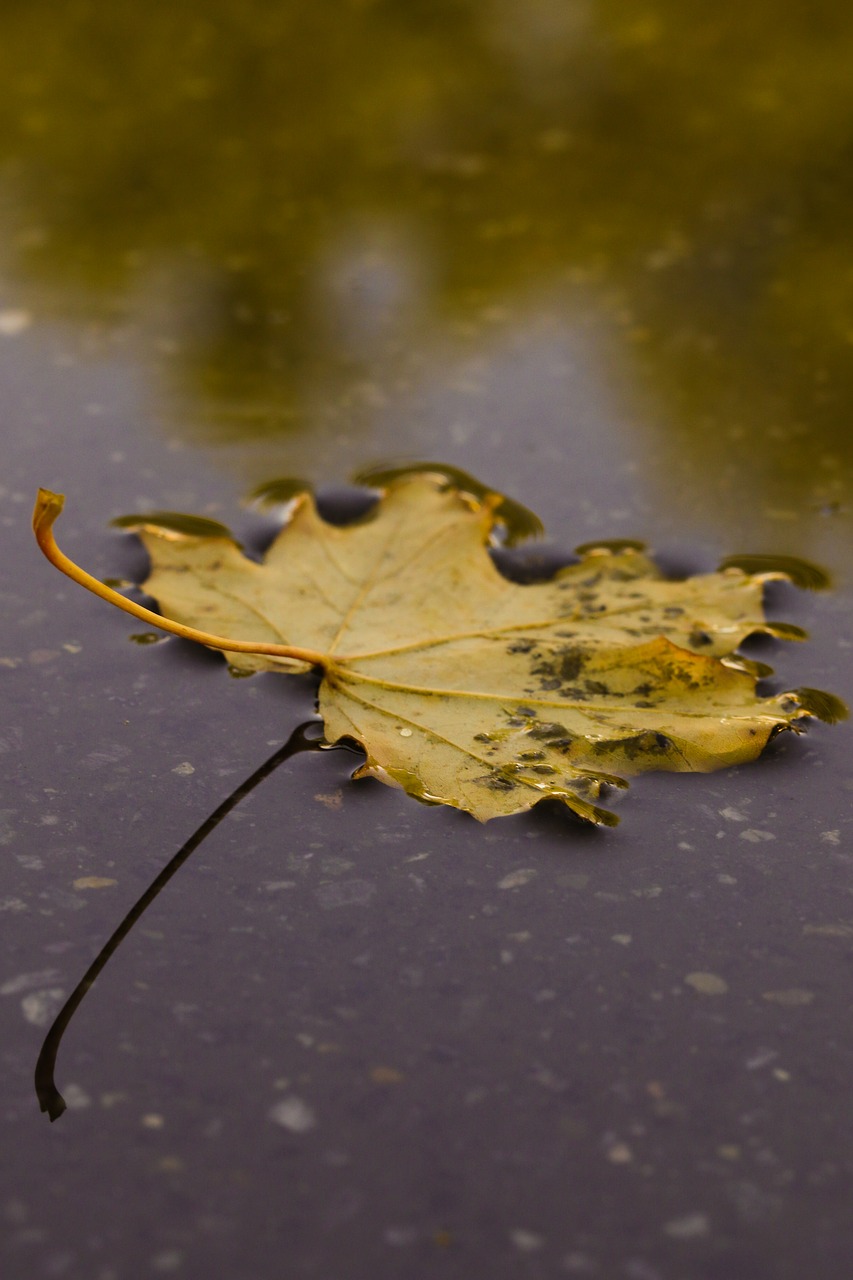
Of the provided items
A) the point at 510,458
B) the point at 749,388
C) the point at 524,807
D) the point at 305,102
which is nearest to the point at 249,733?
the point at 524,807

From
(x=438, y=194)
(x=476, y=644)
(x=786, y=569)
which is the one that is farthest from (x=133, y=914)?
(x=438, y=194)

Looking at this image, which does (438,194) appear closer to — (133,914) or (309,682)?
(309,682)

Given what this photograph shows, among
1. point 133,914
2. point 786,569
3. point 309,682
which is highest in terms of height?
point 786,569

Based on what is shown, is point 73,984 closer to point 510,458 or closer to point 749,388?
point 510,458

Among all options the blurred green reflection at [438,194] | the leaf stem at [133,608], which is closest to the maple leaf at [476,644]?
the leaf stem at [133,608]

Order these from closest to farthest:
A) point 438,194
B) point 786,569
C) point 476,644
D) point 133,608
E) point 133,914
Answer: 1. point 133,914
2. point 133,608
3. point 476,644
4. point 786,569
5. point 438,194

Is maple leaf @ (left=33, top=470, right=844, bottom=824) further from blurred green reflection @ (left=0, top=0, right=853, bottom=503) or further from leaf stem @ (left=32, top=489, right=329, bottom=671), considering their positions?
blurred green reflection @ (left=0, top=0, right=853, bottom=503)

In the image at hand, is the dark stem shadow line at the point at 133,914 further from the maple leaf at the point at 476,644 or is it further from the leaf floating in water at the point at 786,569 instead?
the leaf floating in water at the point at 786,569
